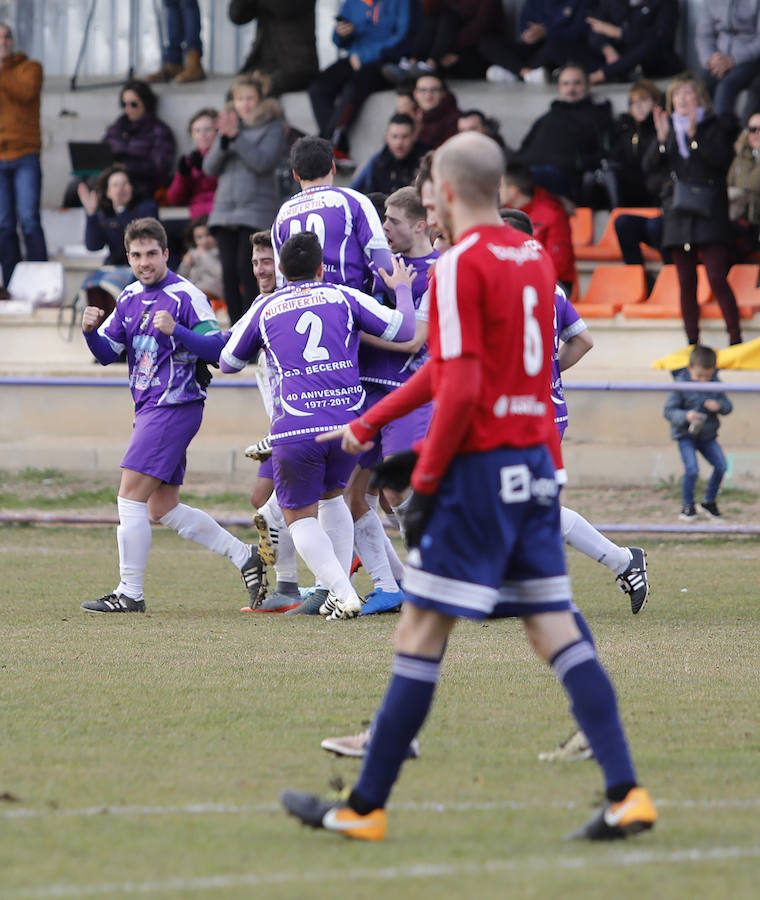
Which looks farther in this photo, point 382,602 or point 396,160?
point 396,160

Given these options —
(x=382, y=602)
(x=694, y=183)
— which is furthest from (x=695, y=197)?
(x=382, y=602)

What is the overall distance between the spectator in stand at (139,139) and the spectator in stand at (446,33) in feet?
8.78

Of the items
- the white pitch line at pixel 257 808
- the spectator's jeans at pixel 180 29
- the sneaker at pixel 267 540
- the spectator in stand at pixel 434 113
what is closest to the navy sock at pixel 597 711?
the white pitch line at pixel 257 808

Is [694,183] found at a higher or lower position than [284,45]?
lower

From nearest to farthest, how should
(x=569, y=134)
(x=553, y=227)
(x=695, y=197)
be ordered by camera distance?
(x=695, y=197)
(x=553, y=227)
(x=569, y=134)

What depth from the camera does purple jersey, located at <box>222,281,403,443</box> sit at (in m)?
7.32

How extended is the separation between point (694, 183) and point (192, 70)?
27.4ft

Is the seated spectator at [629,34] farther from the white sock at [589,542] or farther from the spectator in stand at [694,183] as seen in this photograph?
the white sock at [589,542]

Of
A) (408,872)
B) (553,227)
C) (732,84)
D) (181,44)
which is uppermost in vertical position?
(181,44)

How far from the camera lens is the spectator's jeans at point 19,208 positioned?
1645 cm

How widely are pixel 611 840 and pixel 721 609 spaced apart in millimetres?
4577

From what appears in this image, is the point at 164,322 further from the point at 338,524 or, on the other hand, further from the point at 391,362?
the point at 338,524

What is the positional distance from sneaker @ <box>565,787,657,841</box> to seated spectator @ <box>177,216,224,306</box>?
12.4m

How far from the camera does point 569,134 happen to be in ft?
49.9
